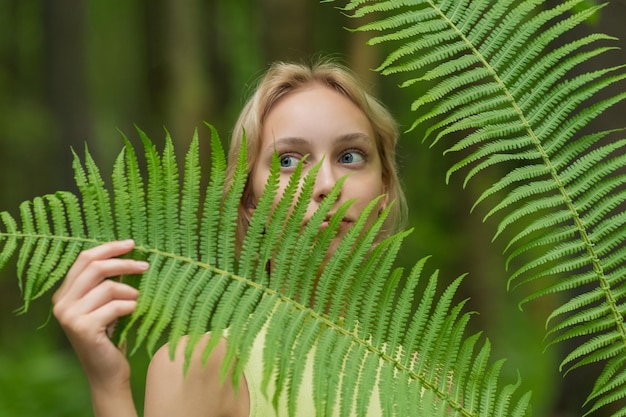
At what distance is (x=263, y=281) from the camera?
57.8 inches

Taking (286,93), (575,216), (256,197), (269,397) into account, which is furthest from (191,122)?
(575,216)

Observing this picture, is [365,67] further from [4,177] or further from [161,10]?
[4,177]

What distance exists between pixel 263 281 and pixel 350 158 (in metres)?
0.62

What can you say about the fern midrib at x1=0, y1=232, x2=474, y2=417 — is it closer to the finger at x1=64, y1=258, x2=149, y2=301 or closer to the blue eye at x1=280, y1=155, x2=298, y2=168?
the finger at x1=64, y1=258, x2=149, y2=301

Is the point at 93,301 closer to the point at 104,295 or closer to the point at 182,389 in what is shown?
the point at 104,295

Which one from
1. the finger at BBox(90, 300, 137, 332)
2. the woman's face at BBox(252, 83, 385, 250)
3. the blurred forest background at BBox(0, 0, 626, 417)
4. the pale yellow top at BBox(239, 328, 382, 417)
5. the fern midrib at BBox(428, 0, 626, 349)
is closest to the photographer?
the finger at BBox(90, 300, 137, 332)

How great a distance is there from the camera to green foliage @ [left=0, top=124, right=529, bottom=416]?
1.40m

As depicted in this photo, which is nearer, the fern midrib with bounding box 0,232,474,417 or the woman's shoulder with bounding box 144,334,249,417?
the fern midrib with bounding box 0,232,474,417

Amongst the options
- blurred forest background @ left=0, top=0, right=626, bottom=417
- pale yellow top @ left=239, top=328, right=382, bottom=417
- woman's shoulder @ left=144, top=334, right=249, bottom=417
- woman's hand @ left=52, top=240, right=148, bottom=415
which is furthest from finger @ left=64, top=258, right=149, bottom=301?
blurred forest background @ left=0, top=0, right=626, bottom=417

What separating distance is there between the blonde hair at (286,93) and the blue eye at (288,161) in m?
0.13

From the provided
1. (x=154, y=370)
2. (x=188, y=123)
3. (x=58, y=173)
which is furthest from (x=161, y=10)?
(x=154, y=370)

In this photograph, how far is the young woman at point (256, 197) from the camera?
1.42m

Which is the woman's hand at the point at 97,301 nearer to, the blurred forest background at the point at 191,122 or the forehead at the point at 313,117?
the forehead at the point at 313,117

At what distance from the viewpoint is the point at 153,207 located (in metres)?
1.45
